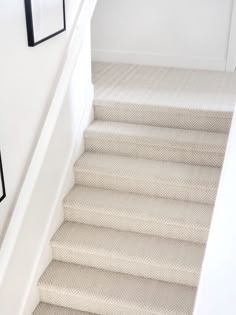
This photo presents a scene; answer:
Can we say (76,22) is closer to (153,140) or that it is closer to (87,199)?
(153,140)

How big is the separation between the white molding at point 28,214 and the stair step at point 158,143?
56 cm

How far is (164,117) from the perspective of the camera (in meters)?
2.99

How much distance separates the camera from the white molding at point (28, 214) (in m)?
1.99

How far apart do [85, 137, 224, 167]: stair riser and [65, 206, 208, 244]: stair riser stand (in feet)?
1.63

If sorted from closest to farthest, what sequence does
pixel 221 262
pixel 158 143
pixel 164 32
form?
pixel 221 262
pixel 158 143
pixel 164 32

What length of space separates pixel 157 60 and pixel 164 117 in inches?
50.2

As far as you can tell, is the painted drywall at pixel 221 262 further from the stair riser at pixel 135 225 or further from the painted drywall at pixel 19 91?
the painted drywall at pixel 19 91

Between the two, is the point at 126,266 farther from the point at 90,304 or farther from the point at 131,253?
the point at 90,304

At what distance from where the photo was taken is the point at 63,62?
241cm

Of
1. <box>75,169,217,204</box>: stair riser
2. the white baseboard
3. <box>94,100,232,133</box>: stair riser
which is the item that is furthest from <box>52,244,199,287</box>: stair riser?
the white baseboard

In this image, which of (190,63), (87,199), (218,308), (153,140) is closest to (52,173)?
(87,199)

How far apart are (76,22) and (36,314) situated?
1.69 metres

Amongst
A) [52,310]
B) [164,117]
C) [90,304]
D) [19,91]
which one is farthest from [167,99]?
[52,310]

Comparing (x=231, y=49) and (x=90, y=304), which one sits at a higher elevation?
(x=231, y=49)
